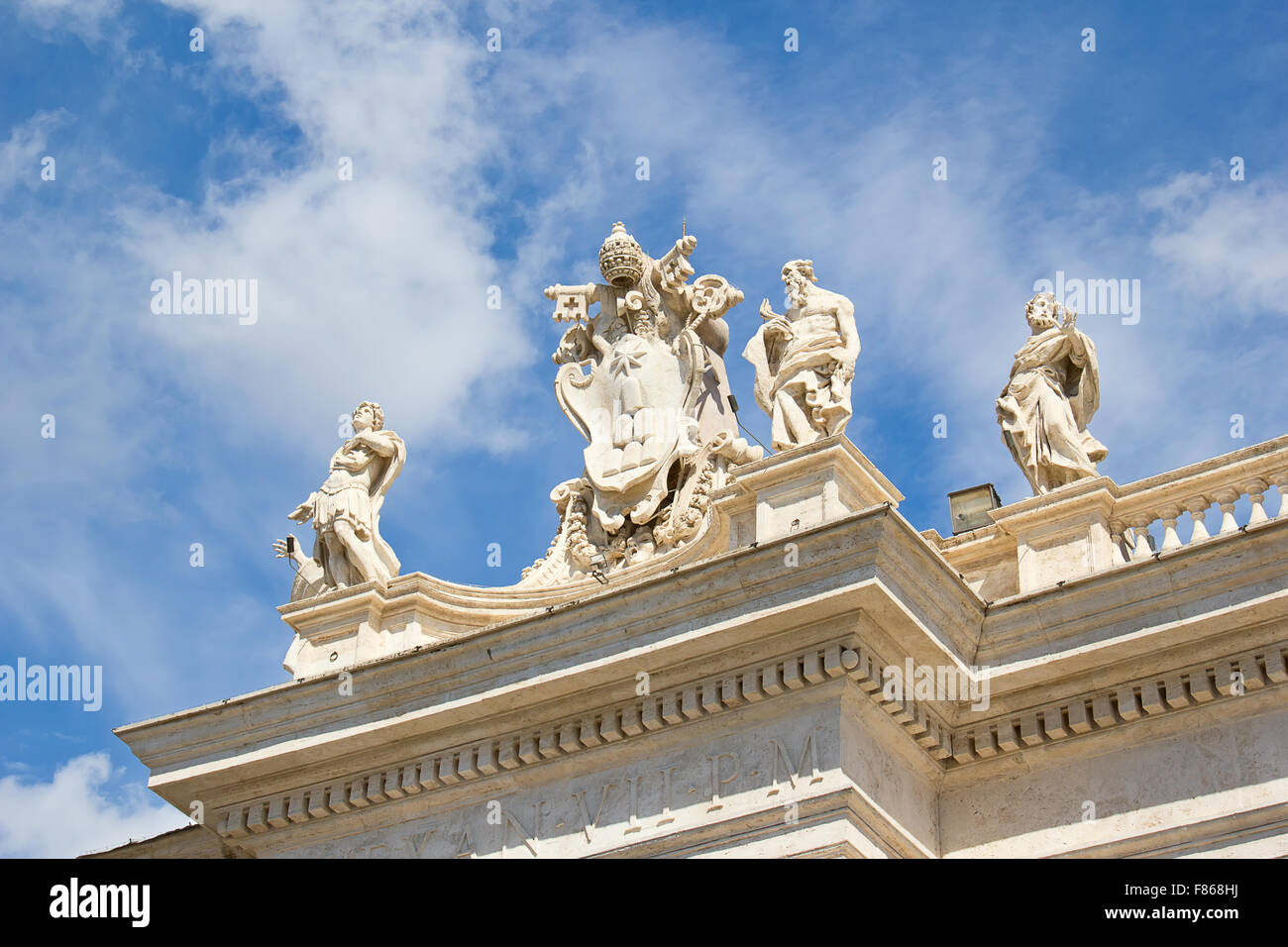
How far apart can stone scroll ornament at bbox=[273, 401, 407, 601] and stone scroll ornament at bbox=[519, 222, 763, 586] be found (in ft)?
4.44

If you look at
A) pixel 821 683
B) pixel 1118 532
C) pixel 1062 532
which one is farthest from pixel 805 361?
pixel 821 683

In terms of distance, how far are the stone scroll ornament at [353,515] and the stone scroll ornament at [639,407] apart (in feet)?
4.44

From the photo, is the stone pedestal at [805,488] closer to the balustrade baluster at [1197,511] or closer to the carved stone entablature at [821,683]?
the carved stone entablature at [821,683]

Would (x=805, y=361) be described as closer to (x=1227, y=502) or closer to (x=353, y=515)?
(x=1227, y=502)

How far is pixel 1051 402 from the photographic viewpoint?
15.6m

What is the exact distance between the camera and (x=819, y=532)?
13.8 meters

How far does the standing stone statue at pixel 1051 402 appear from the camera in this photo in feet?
50.4

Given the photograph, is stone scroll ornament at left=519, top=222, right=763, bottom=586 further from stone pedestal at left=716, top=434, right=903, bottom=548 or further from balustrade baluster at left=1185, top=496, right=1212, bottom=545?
balustrade baluster at left=1185, top=496, right=1212, bottom=545

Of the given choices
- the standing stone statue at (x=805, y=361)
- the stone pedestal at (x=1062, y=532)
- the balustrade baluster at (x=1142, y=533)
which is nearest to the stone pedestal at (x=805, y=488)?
the standing stone statue at (x=805, y=361)

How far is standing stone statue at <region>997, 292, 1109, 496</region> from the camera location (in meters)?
15.4

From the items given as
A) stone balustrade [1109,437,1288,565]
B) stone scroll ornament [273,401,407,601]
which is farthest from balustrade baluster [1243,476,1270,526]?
stone scroll ornament [273,401,407,601]
